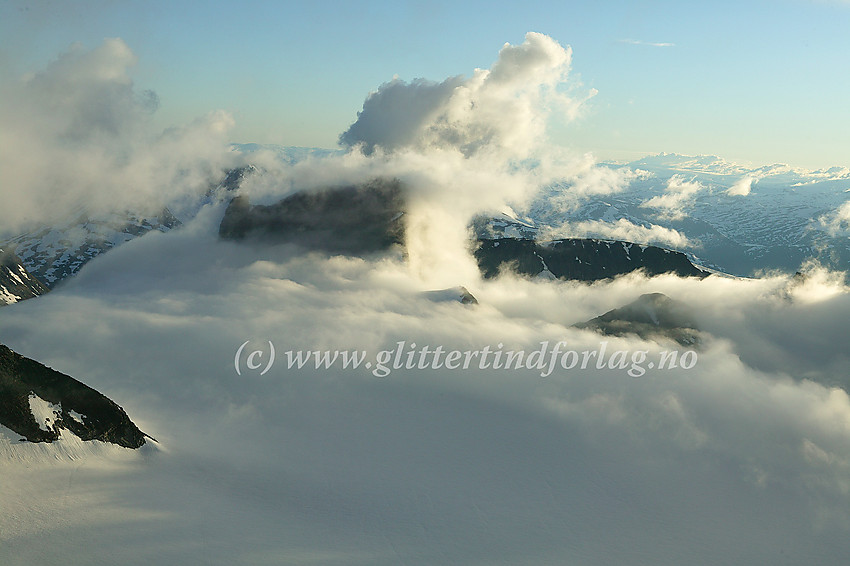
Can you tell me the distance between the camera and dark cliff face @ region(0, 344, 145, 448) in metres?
62.8

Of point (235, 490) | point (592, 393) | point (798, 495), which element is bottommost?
point (235, 490)

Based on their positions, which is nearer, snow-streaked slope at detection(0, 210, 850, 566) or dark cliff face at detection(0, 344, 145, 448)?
snow-streaked slope at detection(0, 210, 850, 566)

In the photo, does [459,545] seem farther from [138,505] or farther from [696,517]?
[696,517]

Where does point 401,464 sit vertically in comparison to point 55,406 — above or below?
above

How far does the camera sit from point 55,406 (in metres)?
66.8

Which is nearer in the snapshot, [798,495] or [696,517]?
[696,517]

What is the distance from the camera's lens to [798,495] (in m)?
112

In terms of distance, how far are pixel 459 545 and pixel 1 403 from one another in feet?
198

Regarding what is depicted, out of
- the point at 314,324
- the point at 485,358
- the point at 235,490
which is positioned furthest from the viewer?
the point at 314,324

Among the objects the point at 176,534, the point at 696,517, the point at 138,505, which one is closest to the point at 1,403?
the point at 138,505

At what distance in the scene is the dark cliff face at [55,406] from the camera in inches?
2470

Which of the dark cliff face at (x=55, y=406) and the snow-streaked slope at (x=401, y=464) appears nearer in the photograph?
the snow-streaked slope at (x=401, y=464)

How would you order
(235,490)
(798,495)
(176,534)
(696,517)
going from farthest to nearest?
1. (798,495)
2. (696,517)
3. (235,490)
4. (176,534)

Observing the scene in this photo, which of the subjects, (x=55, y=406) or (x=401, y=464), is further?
(x=401, y=464)
